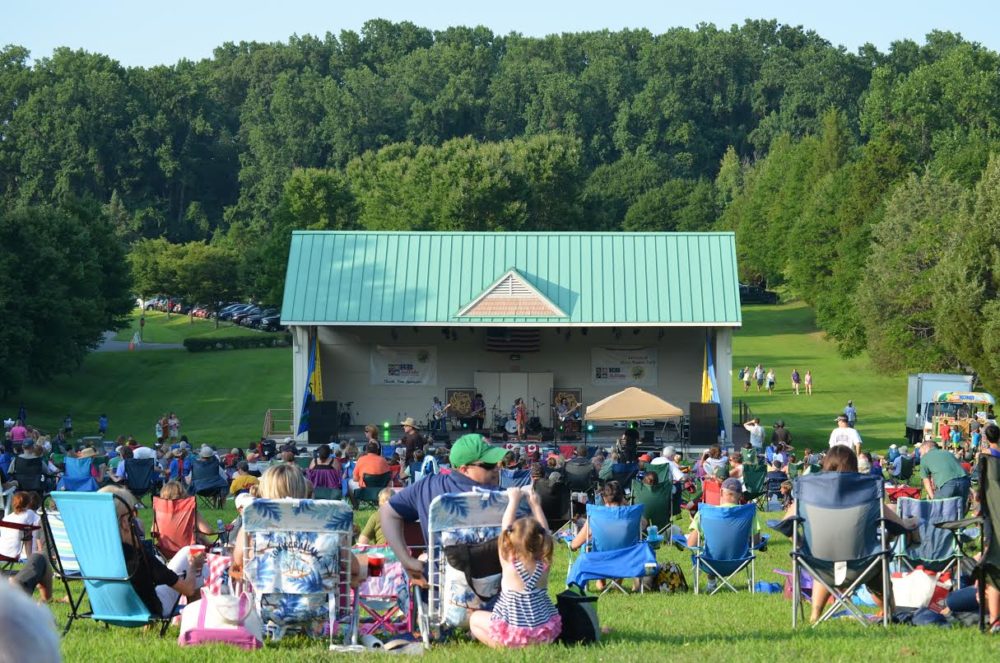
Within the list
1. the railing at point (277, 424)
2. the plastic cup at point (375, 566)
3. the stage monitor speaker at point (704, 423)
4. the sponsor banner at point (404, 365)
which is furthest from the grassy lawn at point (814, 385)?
the plastic cup at point (375, 566)

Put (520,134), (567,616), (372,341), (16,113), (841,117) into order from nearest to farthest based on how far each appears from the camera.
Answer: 1. (567,616)
2. (372,341)
3. (841,117)
4. (16,113)
5. (520,134)

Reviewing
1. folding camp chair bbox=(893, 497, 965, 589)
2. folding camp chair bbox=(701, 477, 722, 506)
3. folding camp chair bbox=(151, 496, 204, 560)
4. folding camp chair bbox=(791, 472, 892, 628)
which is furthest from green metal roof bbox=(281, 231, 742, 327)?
folding camp chair bbox=(791, 472, 892, 628)

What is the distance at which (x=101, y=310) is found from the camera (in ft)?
164

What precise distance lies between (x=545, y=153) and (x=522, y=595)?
71.6 meters

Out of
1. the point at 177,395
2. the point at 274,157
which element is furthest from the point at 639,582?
the point at 274,157

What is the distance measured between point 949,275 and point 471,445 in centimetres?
3723

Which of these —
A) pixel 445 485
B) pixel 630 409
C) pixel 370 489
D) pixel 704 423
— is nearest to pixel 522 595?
pixel 445 485

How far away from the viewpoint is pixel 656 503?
46.6 feet

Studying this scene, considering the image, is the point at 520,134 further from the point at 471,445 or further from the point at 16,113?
the point at 471,445

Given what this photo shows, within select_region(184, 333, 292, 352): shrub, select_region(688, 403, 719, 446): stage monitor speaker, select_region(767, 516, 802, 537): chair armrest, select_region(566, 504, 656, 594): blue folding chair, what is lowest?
select_region(688, 403, 719, 446): stage monitor speaker

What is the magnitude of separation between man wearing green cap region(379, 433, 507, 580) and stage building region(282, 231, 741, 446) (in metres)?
24.8

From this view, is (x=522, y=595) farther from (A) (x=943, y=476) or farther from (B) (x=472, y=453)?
(A) (x=943, y=476)

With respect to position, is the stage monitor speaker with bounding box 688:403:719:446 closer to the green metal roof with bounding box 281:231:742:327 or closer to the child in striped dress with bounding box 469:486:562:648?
the green metal roof with bounding box 281:231:742:327

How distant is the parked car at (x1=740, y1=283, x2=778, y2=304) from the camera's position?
269 ft
